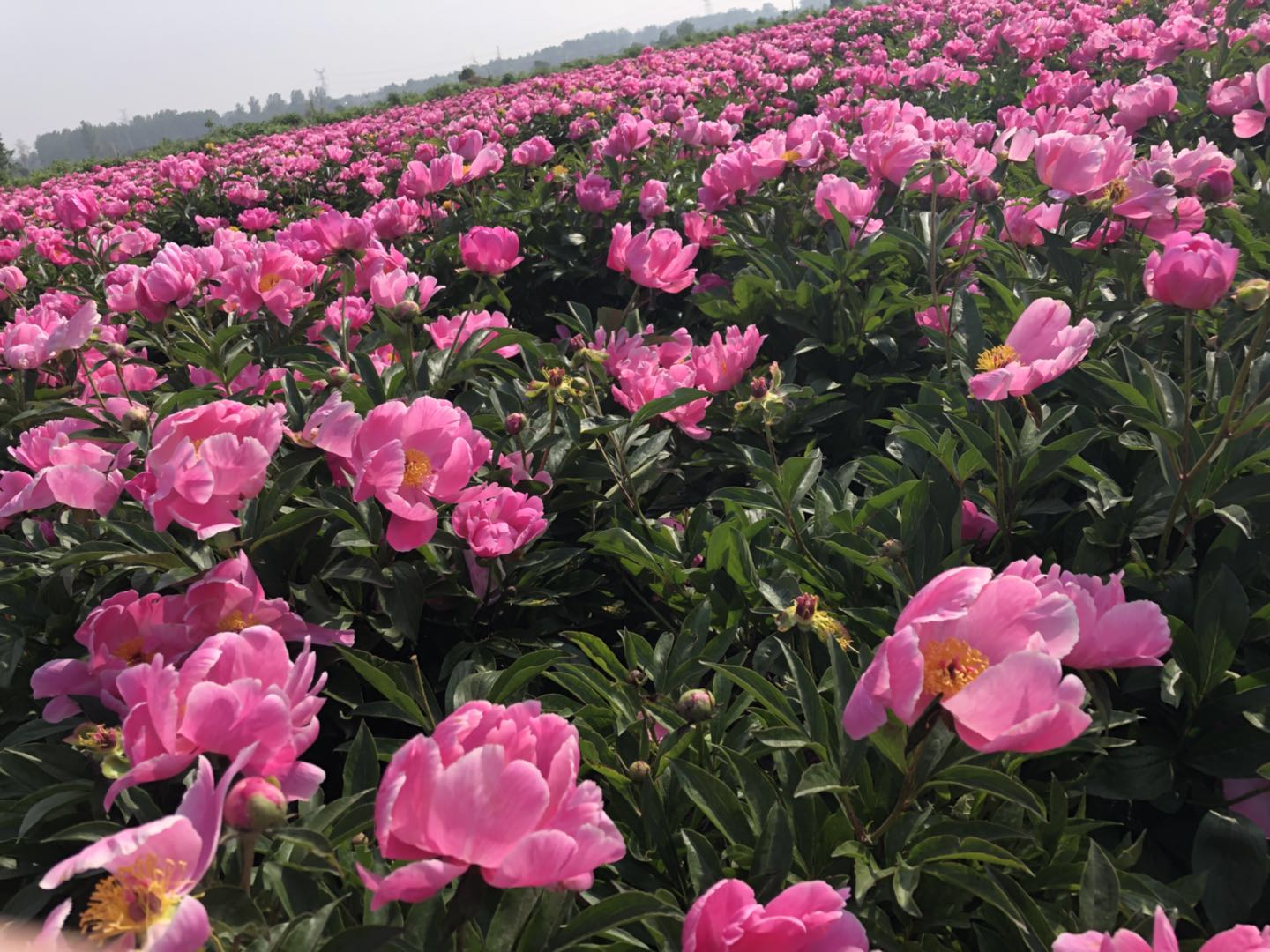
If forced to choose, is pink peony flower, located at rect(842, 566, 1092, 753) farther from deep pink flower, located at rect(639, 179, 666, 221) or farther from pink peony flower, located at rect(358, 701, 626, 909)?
deep pink flower, located at rect(639, 179, 666, 221)

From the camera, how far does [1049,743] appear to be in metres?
0.70

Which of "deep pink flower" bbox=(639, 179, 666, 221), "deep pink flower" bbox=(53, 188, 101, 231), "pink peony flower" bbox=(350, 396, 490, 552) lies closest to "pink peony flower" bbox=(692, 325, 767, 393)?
"pink peony flower" bbox=(350, 396, 490, 552)

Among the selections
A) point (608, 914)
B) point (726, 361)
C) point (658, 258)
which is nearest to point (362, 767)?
point (608, 914)

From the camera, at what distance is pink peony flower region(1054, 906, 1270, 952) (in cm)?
63

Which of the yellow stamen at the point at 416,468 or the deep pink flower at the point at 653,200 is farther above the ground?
the deep pink flower at the point at 653,200

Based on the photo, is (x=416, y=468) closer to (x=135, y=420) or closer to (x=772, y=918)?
(x=135, y=420)

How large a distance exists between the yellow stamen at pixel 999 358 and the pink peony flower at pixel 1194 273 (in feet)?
0.72

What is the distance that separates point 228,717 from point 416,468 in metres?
0.58

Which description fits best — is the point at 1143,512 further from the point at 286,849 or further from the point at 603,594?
the point at 286,849

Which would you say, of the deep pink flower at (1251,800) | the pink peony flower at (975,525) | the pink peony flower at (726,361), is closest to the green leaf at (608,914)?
the deep pink flower at (1251,800)

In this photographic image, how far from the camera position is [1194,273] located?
49.0 inches

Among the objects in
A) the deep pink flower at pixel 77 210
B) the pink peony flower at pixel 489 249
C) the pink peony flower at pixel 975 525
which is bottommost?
the pink peony flower at pixel 975 525

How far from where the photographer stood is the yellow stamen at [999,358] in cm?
138

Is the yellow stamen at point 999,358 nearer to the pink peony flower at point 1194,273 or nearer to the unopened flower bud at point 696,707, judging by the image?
the pink peony flower at point 1194,273
